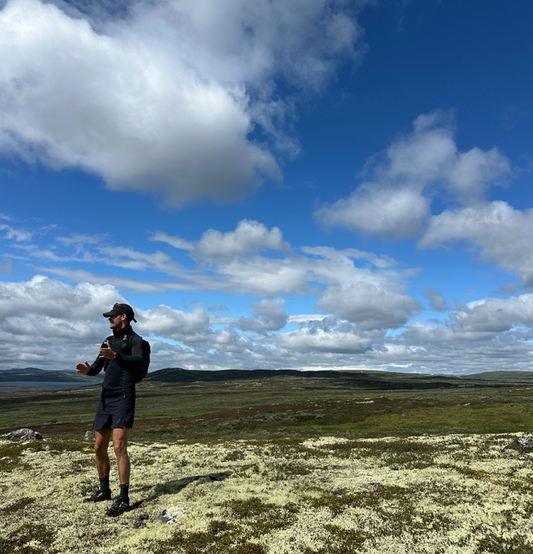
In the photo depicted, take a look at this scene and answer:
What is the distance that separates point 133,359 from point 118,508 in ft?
12.6

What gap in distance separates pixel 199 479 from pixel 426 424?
153ft

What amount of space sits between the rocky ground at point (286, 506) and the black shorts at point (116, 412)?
7.13 ft

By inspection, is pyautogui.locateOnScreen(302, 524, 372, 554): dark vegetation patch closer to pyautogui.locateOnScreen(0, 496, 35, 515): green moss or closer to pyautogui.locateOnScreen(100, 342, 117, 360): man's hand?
pyautogui.locateOnScreen(100, 342, 117, 360): man's hand

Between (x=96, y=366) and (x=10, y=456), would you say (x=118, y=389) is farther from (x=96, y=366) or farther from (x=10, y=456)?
(x=10, y=456)

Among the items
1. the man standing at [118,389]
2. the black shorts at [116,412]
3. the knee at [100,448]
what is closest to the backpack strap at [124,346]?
the man standing at [118,389]

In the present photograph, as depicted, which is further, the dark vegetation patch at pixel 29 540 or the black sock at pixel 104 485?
the black sock at pixel 104 485

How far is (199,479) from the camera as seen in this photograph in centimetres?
1305

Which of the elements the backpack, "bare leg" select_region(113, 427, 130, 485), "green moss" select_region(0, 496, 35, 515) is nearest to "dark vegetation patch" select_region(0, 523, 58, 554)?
"green moss" select_region(0, 496, 35, 515)

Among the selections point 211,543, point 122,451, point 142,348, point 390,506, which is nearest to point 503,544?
point 390,506

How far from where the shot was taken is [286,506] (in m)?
9.96

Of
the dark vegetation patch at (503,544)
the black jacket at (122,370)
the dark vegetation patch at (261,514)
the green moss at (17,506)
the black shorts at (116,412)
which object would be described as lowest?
the green moss at (17,506)

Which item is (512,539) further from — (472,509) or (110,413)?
(110,413)

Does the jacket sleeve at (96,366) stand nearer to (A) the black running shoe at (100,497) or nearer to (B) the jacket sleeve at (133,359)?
(B) the jacket sleeve at (133,359)

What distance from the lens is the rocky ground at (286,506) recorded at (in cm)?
773
